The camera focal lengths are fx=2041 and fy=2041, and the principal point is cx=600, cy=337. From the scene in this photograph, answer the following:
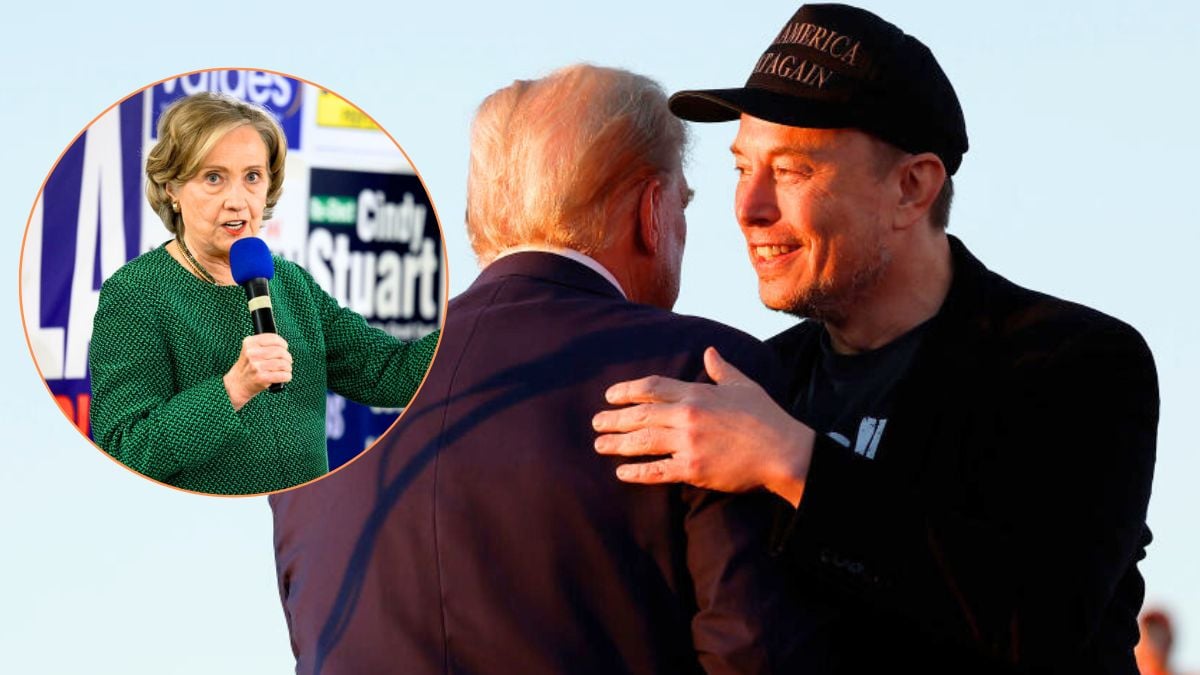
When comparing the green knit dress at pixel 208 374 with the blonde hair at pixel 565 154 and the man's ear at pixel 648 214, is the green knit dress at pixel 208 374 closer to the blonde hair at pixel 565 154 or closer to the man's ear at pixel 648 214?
the blonde hair at pixel 565 154

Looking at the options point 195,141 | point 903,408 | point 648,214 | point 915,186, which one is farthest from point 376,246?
point 915,186

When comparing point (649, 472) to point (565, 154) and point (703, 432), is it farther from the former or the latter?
point (565, 154)

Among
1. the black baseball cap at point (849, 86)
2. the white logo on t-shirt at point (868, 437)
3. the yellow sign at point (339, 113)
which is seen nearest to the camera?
the yellow sign at point (339, 113)

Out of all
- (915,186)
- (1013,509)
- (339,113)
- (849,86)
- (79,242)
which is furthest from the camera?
(915,186)

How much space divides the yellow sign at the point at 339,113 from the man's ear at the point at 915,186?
4.99ft

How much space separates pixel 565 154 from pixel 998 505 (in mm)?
1038

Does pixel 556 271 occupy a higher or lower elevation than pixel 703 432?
higher

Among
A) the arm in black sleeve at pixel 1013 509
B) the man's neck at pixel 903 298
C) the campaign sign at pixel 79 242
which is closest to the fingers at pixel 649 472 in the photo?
the arm in black sleeve at pixel 1013 509

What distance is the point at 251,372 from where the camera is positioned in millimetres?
3230

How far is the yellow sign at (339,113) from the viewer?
10.8 ft

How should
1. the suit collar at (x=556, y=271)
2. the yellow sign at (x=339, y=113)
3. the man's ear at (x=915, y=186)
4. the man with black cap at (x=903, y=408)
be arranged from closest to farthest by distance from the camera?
the yellow sign at (x=339, y=113), the man with black cap at (x=903, y=408), the suit collar at (x=556, y=271), the man's ear at (x=915, y=186)

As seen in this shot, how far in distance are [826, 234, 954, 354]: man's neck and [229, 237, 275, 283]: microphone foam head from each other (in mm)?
1616

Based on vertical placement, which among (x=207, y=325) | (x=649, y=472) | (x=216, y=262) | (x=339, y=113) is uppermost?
(x=339, y=113)

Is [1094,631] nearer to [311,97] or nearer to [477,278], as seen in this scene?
[477,278]
